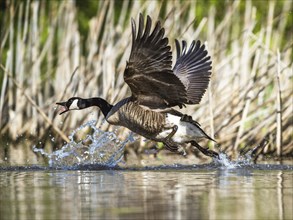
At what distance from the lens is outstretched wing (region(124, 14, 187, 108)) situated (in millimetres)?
8781

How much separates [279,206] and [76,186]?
89.7 inches

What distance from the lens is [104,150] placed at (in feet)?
37.5

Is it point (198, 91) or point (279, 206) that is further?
point (198, 91)

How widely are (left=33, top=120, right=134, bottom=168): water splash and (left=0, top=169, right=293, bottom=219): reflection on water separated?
1042 mm

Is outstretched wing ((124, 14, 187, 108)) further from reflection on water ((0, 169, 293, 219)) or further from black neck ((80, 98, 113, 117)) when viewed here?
reflection on water ((0, 169, 293, 219))

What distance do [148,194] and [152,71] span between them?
231 cm

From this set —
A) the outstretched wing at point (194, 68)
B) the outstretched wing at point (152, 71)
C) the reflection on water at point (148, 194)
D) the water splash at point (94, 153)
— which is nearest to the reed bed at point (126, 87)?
the outstretched wing at point (194, 68)

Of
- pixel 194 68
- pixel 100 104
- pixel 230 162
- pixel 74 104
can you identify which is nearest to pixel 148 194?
pixel 230 162

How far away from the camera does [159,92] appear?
32.9 feet

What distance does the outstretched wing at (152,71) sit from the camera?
8781 mm

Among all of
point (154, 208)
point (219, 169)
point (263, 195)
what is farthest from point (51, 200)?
point (219, 169)

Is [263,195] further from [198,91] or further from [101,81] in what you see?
[101,81]

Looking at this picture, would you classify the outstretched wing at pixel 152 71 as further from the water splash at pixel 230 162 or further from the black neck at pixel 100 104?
the water splash at pixel 230 162

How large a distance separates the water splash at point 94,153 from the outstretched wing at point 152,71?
94 centimetres
